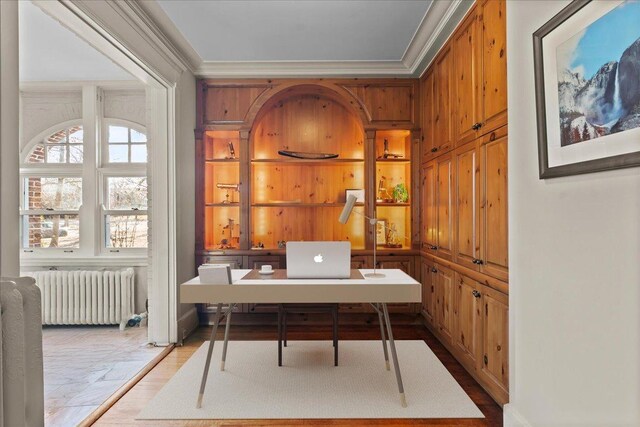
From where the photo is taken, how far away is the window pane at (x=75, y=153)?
439 cm

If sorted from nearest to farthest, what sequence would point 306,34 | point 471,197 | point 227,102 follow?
point 471,197
point 306,34
point 227,102

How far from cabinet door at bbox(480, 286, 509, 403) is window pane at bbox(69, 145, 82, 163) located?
4.43m

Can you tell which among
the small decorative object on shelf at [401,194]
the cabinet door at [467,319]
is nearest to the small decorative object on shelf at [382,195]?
the small decorative object on shelf at [401,194]

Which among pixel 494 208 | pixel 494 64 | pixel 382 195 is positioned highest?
pixel 494 64

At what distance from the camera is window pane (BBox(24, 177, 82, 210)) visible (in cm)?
436

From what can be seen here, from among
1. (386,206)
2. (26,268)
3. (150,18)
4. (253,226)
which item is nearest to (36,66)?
(150,18)

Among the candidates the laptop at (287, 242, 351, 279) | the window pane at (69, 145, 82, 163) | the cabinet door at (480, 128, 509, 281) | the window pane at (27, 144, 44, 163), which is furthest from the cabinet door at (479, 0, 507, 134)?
the window pane at (27, 144, 44, 163)

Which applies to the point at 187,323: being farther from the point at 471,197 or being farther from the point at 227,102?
the point at 471,197

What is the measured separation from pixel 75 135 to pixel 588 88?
4870 millimetres

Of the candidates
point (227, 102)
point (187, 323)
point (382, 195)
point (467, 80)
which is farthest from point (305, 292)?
point (227, 102)

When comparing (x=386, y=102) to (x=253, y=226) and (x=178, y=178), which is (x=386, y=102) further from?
(x=178, y=178)

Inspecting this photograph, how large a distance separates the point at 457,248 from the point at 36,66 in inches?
176

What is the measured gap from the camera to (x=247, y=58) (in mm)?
3887

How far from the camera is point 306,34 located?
3.36 metres
